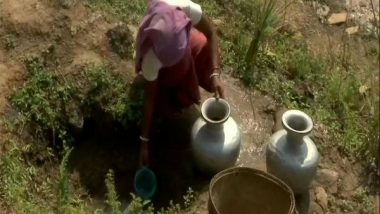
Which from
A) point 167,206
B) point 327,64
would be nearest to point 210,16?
point 327,64

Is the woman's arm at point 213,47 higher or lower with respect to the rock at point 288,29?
higher

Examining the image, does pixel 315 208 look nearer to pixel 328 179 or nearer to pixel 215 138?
pixel 328 179

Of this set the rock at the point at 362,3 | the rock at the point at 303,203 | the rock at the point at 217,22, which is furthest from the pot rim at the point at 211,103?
the rock at the point at 362,3

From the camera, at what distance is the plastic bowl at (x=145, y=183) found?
155 inches

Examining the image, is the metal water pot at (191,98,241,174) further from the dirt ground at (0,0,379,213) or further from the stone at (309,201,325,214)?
the stone at (309,201,325,214)

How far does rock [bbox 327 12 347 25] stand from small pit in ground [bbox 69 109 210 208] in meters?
1.75

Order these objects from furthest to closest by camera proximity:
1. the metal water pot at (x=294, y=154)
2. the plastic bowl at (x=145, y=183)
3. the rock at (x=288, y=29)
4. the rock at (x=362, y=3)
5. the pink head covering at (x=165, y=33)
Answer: the rock at (x=362, y=3)
the rock at (x=288, y=29)
the plastic bowl at (x=145, y=183)
the metal water pot at (x=294, y=154)
the pink head covering at (x=165, y=33)

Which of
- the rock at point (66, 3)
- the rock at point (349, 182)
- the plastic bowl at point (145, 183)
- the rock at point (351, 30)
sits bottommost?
the rock at point (349, 182)

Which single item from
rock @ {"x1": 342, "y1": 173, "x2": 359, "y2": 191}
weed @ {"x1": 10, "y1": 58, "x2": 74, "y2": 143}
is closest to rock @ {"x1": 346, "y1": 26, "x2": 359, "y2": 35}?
rock @ {"x1": 342, "y1": 173, "x2": 359, "y2": 191}

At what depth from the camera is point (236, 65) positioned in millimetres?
4707

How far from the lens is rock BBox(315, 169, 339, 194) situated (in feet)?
13.7

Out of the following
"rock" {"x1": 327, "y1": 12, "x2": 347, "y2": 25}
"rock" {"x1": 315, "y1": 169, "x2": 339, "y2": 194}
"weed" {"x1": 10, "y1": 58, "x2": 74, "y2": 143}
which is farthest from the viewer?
"rock" {"x1": 327, "y1": 12, "x2": 347, "y2": 25}

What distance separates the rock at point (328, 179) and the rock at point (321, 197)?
0.06 meters

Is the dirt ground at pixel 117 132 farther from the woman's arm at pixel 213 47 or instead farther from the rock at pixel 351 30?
the rock at pixel 351 30
